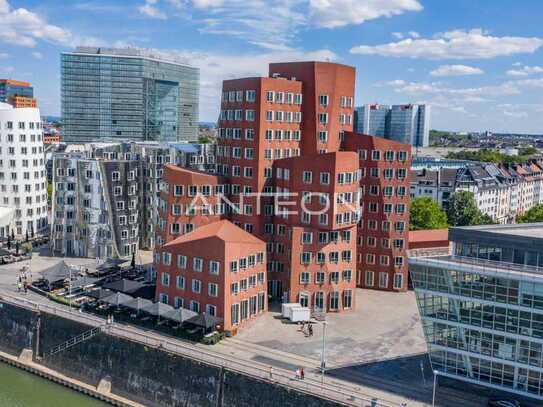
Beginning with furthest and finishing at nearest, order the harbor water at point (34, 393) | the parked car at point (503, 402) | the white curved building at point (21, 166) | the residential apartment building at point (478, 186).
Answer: the residential apartment building at point (478, 186), the white curved building at point (21, 166), the harbor water at point (34, 393), the parked car at point (503, 402)

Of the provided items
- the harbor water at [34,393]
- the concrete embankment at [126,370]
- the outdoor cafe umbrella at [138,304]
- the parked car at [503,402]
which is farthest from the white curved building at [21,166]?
the parked car at [503,402]

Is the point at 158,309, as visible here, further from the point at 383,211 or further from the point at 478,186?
the point at 478,186

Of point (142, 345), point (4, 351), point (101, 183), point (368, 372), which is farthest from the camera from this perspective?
point (101, 183)

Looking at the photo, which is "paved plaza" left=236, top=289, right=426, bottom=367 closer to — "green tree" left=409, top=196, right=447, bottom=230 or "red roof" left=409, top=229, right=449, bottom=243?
"red roof" left=409, top=229, right=449, bottom=243

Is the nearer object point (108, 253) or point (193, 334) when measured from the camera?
point (193, 334)

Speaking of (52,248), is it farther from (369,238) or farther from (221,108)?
(369,238)

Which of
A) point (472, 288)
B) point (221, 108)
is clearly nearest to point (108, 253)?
point (221, 108)

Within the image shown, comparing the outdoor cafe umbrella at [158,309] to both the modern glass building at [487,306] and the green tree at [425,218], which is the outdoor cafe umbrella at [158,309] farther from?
the green tree at [425,218]
